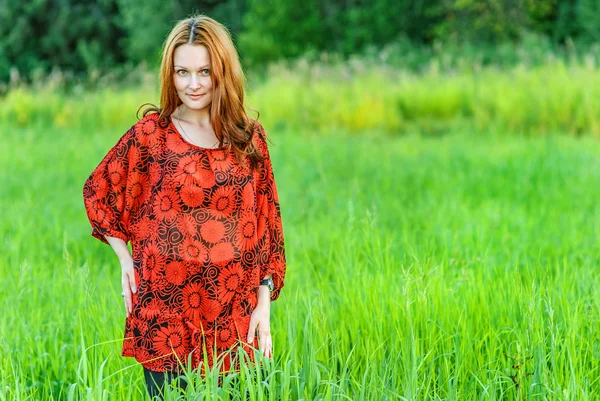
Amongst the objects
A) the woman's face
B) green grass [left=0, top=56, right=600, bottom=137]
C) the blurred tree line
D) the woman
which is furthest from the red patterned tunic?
the blurred tree line

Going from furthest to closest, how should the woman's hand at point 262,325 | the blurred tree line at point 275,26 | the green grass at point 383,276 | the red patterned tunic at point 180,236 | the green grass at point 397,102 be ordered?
1. the blurred tree line at point 275,26
2. the green grass at point 397,102
3. the green grass at point 383,276
4. the woman's hand at point 262,325
5. the red patterned tunic at point 180,236

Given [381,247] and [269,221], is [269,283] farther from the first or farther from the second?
[381,247]

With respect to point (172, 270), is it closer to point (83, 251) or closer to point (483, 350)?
point (483, 350)

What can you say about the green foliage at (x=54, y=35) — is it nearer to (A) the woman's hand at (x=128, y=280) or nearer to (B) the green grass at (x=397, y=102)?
(B) the green grass at (x=397, y=102)

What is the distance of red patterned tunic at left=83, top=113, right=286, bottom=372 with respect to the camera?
2.24 meters

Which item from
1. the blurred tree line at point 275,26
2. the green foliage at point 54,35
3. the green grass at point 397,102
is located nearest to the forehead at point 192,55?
the green grass at point 397,102

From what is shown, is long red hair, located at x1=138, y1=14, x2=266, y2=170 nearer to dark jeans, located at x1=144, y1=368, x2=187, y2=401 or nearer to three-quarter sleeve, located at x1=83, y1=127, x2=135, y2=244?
three-quarter sleeve, located at x1=83, y1=127, x2=135, y2=244

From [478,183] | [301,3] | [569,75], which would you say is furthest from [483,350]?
[301,3]

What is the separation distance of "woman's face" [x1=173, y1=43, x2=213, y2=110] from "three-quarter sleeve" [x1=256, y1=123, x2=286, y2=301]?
0.22 metres

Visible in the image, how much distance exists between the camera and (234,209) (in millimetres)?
2318

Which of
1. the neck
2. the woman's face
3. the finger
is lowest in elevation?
the finger

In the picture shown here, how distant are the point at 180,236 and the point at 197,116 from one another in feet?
1.30

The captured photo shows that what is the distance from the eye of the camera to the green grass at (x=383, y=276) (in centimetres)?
252

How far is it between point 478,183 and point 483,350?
363cm
